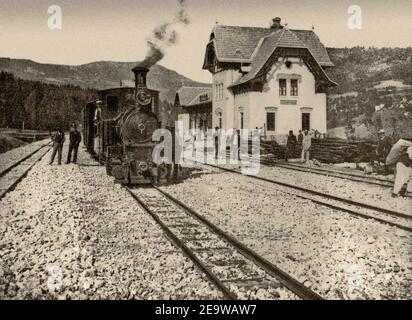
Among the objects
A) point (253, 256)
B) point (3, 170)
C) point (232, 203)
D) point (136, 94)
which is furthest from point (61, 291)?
point (3, 170)

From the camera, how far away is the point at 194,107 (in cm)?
4381

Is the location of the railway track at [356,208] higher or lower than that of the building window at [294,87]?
lower

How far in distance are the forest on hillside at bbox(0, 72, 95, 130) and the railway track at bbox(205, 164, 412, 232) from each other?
10.8 m

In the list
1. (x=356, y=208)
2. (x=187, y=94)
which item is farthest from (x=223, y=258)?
(x=187, y=94)

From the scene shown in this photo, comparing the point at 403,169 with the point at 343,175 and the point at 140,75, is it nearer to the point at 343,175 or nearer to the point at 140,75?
the point at 343,175

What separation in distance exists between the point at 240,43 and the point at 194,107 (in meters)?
13.1

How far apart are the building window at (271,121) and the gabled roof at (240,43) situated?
487 cm

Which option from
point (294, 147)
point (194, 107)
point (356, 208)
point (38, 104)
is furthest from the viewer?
point (194, 107)

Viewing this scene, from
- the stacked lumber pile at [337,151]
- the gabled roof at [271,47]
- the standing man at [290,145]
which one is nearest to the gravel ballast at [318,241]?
the stacked lumber pile at [337,151]

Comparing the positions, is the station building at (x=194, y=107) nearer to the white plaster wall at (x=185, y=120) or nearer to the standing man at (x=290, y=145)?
the white plaster wall at (x=185, y=120)

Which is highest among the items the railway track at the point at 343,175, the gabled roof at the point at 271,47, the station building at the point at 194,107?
the gabled roof at the point at 271,47

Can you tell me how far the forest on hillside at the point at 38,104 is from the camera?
66.1 feet

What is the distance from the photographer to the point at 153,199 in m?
10.7
